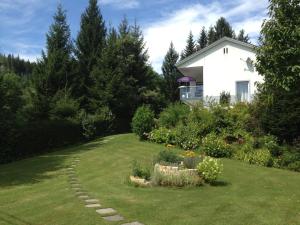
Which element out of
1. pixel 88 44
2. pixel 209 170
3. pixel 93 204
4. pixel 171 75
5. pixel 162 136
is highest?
pixel 88 44

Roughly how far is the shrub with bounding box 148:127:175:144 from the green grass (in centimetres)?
567

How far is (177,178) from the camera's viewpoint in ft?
38.6

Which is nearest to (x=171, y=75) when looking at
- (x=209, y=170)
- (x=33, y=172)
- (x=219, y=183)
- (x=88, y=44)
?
(x=88, y=44)

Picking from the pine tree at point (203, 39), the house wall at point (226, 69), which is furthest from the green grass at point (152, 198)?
the pine tree at point (203, 39)

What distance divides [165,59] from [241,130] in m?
26.4

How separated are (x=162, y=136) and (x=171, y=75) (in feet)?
77.8

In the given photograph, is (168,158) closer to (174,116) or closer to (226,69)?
(174,116)

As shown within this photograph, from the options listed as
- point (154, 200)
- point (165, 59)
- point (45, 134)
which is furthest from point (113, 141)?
point (165, 59)

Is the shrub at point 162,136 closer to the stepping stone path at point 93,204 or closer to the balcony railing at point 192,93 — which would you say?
the stepping stone path at point 93,204

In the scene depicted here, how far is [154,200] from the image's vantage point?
10.0 metres

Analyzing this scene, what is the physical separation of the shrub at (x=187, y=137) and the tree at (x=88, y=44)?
15.9m

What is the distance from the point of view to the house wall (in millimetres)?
31984

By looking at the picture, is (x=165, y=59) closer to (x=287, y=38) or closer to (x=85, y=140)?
(x=85, y=140)

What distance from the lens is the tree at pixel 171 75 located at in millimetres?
44938
